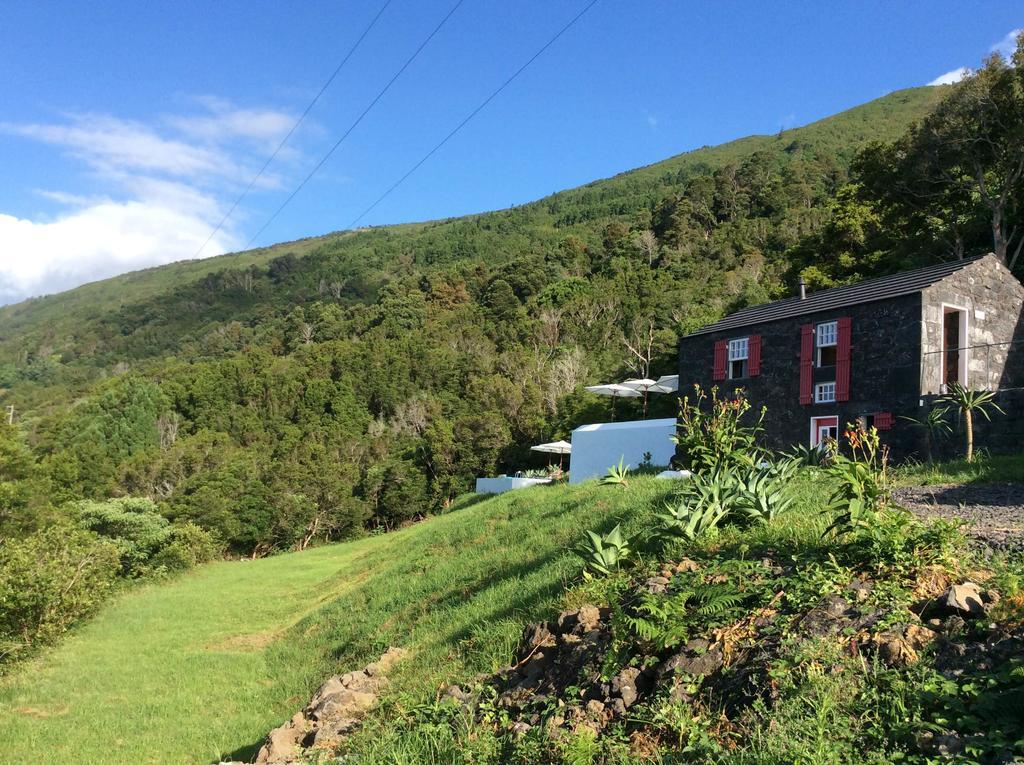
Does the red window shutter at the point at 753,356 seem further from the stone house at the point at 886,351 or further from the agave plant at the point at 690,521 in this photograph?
the agave plant at the point at 690,521

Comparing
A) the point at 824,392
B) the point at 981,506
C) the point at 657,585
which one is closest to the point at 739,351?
the point at 824,392

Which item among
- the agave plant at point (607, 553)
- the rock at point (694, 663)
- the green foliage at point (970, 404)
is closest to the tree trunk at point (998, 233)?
the green foliage at point (970, 404)

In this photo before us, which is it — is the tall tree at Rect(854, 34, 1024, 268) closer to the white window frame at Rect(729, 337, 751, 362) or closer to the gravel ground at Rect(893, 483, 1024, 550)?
the white window frame at Rect(729, 337, 751, 362)

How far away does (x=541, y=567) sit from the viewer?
852cm

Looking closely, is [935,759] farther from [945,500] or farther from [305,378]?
[305,378]

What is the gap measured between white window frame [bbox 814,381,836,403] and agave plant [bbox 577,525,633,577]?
1272 cm

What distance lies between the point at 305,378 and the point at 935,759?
56.1m

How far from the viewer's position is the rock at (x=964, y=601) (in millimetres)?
3811

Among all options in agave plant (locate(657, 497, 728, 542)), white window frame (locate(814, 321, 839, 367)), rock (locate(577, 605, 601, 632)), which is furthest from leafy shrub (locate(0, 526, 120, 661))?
white window frame (locate(814, 321, 839, 367))

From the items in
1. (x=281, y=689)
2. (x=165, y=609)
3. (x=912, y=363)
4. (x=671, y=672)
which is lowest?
(x=165, y=609)

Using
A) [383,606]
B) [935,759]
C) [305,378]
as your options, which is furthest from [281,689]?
[305,378]

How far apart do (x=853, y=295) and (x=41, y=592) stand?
19453mm

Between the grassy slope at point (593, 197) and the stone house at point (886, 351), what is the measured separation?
6773 cm

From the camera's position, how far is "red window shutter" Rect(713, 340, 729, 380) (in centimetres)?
2019
